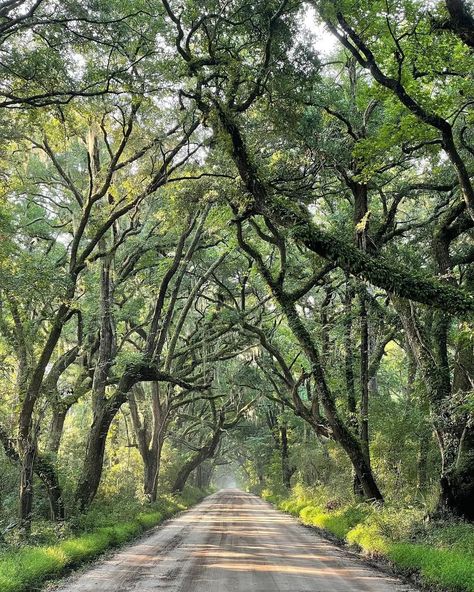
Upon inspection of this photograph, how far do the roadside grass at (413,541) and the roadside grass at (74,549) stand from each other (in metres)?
6.07

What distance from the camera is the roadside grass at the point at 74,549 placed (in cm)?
758

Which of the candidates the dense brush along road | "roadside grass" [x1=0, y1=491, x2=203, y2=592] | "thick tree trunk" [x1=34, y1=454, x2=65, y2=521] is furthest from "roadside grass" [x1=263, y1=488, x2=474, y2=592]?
"thick tree trunk" [x1=34, y1=454, x2=65, y2=521]

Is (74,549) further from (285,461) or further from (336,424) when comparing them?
(285,461)

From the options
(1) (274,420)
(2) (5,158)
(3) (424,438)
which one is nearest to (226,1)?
(2) (5,158)

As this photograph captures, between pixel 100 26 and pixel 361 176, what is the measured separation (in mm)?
6506

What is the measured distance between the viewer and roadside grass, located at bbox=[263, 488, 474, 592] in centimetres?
745

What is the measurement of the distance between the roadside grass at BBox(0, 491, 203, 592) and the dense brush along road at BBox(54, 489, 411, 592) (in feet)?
1.49

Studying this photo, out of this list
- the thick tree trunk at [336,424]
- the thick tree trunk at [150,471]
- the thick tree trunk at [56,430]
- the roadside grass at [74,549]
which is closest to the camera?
the roadside grass at [74,549]

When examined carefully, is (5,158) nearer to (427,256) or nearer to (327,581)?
(327,581)

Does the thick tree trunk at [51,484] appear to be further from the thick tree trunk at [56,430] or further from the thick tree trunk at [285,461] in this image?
the thick tree trunk at [285,461]

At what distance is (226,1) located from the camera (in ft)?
30.6

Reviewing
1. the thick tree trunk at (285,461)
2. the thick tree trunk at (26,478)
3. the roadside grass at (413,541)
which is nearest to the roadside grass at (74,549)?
the thick tree trunk at (26,478)

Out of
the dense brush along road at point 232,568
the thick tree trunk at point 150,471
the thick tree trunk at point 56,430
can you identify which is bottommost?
the dense brush along road at point 232,568

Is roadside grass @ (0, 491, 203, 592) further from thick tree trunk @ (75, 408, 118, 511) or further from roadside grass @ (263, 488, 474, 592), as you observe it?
roadside grass @ (263, 488, 474, 592)
